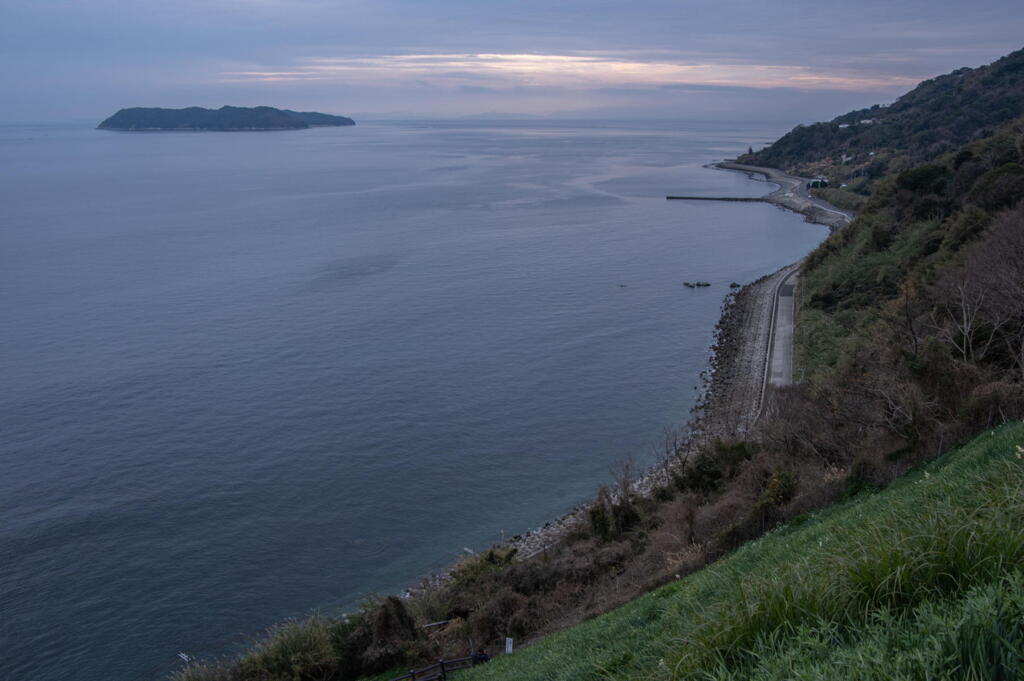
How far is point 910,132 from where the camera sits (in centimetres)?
12731

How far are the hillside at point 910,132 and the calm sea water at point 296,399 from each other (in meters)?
37.6

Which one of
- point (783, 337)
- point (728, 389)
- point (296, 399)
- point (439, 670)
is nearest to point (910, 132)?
point (783, 337)

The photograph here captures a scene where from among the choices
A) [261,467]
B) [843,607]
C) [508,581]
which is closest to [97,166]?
[261,467]

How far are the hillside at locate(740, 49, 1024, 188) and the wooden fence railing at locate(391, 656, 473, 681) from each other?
94668 millimetres

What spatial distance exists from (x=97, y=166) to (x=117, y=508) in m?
153

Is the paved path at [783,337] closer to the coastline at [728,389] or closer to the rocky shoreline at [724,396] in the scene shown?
the coastline at [728,389]

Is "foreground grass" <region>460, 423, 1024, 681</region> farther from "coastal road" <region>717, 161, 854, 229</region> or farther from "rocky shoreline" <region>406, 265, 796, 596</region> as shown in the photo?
"coastal road" <region>717, 161, 854, 229</region>

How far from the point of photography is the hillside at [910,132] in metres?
107

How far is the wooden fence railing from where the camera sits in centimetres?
1294

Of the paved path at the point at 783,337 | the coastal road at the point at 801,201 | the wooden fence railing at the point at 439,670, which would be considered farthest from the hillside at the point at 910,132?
the wooden fence railing at the point at 439,670

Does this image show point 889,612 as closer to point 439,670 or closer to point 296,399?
point 439,670

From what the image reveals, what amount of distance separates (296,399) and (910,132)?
127542 mm

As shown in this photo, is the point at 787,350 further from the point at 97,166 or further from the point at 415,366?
the point at 97,166

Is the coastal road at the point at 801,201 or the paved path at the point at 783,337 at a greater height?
the coastal road at the point at 801,201
